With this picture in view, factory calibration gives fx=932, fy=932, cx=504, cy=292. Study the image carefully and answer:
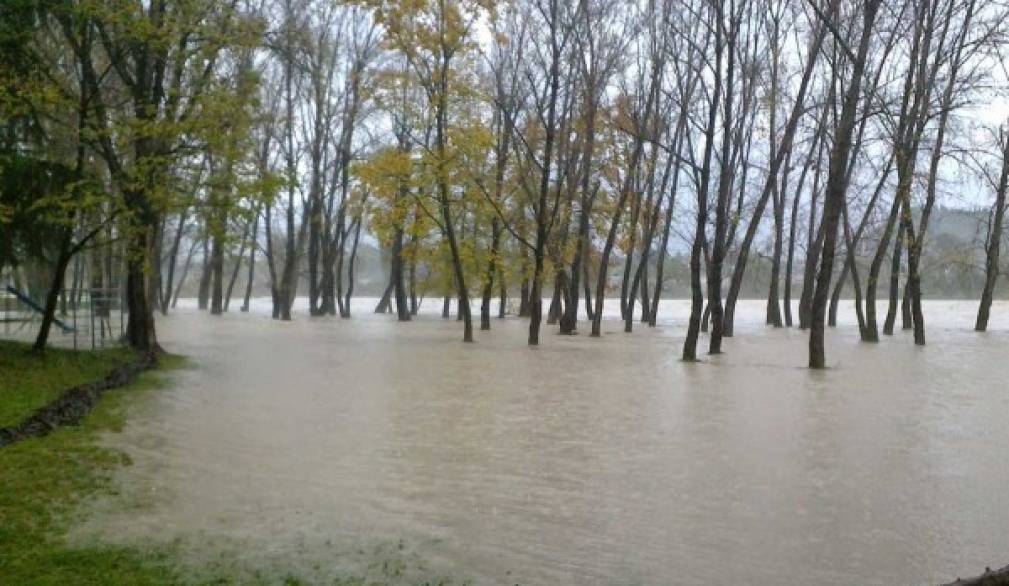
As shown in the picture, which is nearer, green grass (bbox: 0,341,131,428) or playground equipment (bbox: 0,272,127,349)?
green grass (bbox: 0,341,131,428)

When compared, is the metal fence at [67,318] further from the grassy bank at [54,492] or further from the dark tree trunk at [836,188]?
the dark tree trunk at [836,188]

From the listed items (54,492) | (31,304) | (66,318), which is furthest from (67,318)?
(54,492)

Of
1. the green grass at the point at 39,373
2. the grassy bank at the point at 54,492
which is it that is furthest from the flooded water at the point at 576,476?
the green grass at the point at 39,373

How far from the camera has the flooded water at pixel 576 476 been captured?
5.72 metres

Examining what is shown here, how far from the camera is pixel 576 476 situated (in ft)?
26.8

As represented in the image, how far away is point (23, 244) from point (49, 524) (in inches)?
431

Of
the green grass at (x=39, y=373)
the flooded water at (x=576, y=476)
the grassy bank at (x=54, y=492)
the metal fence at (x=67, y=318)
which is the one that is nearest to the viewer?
the grassy bank at (x=54, y=492)

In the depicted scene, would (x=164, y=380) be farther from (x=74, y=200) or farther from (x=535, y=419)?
(x=535, y=419)

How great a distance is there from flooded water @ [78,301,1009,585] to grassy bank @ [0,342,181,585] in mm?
304

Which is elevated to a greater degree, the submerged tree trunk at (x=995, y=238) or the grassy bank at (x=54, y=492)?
the submerged tree trunk at (x=995, y=238)

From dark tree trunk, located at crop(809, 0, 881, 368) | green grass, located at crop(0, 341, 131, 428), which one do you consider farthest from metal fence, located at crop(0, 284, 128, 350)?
dark tree trunk, located at crop(809, 0, 881, 368)

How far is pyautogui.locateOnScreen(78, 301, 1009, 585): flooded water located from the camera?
5719 millimetres

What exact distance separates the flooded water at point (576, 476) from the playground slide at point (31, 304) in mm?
3106

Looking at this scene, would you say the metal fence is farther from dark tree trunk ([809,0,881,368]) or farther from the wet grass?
dark tree trunk ([809,0,881,368])
